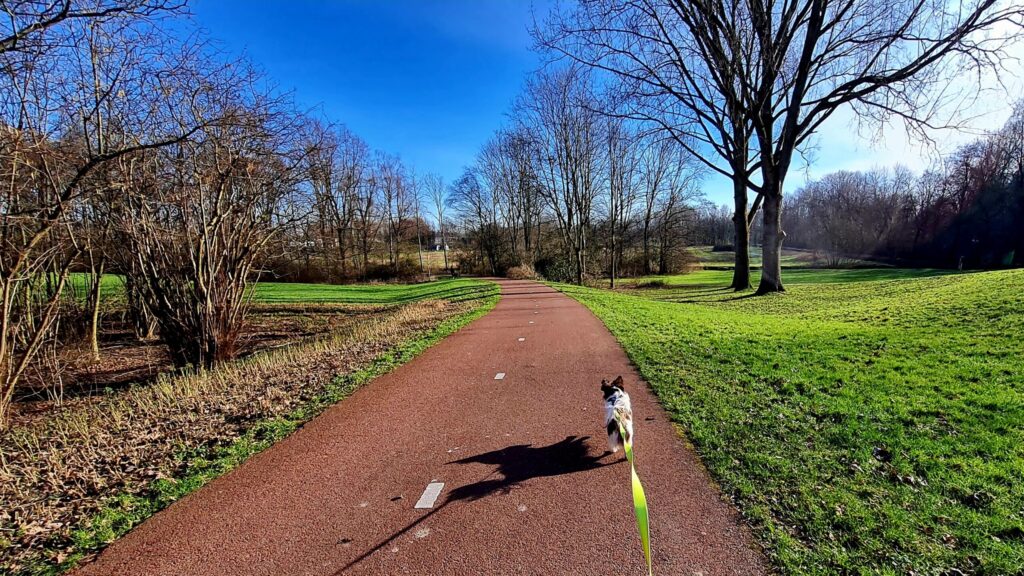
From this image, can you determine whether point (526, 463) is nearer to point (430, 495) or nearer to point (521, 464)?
point (521, 464)

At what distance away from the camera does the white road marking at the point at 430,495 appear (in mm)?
3113

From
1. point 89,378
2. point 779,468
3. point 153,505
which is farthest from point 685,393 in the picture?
point 89,378

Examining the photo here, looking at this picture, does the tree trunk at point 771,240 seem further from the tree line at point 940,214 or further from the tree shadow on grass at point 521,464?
the tree line at point 940,214

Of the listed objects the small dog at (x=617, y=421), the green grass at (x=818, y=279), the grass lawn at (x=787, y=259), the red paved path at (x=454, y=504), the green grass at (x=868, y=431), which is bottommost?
the green grass at (x=818, y=279)

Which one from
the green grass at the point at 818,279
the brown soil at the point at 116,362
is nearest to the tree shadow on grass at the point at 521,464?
the brown soil at the point at 116,362

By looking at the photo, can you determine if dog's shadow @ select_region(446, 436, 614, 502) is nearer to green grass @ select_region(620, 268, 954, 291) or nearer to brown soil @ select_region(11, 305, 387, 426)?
brown soil @ select_region(11, 305, 387, 426)

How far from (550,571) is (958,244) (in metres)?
58.3

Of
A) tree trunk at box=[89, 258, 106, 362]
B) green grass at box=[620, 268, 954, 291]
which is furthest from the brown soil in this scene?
green grass at box=[620, 268, 954, 291]

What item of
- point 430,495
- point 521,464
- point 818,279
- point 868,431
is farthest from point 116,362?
point 818,279

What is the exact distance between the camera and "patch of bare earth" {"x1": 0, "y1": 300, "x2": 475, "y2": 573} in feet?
10.0

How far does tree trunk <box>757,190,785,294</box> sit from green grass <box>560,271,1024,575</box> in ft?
26.1

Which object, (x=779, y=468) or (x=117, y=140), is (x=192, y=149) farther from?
(x=779, y=468)

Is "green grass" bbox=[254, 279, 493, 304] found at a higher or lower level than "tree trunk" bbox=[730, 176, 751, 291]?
lower

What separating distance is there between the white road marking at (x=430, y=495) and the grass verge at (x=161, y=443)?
2022 millimetres
